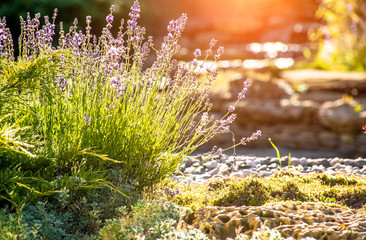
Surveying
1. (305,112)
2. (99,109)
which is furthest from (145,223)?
(305,112)

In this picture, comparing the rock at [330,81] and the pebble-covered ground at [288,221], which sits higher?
the rock at [330,81]

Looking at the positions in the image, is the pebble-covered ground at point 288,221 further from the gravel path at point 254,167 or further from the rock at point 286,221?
the gravel path at point 254,167

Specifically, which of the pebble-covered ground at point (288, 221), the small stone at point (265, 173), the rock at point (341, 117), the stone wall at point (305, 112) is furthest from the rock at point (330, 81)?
the pebble-covered ground at point (288, 221)

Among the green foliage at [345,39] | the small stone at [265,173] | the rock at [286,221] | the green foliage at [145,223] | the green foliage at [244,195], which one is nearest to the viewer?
the green foliage at [145,223]

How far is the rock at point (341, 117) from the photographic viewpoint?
805cm

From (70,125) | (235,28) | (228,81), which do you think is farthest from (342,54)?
(235,28)

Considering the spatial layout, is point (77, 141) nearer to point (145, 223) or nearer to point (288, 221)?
point (145, 223)

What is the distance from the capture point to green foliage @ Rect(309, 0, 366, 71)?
36.9ft

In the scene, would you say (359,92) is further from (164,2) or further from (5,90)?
(164,2)

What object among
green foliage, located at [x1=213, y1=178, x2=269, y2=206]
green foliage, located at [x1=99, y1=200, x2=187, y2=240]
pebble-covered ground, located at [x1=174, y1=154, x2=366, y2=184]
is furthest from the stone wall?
green foliage, located at [x1=99, y1=200, x2=187, y2=240]

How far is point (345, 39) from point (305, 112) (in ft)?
13.7

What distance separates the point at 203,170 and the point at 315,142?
409cm

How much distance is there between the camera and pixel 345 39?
38.4 feet

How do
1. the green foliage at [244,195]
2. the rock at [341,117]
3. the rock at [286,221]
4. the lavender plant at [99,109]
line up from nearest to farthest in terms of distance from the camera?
the rock at [286,221]
the lavender plant at [99,109]
the green foliage at [244,195]
the rock at [341,117]
